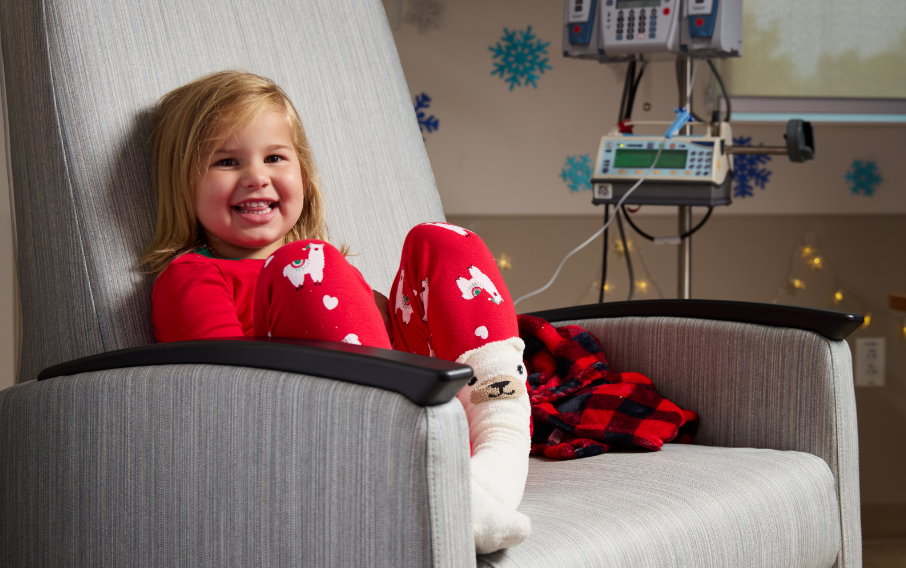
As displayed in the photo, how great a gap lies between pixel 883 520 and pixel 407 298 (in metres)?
1.75

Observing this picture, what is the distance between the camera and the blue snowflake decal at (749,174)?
210cm

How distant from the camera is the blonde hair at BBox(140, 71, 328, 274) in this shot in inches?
36.0

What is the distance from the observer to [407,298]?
35.1 inches

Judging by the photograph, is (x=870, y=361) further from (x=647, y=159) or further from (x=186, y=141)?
(x=186, y=141)

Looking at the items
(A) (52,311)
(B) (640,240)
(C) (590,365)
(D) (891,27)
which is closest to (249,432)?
(A) (52,311)

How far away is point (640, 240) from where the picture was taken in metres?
2.15

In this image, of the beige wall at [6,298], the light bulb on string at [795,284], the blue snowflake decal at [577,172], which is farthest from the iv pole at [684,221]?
the beige wall at [6,298]

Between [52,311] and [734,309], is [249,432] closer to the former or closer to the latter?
[52,311]

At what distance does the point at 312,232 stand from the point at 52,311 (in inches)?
13.4

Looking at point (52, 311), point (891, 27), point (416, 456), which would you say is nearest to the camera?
point (416, 456)

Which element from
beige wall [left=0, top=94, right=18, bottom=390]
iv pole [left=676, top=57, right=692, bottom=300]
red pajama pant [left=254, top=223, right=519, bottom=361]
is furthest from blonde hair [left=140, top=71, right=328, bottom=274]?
iv pole [left=676, top=57, right=692, bottom=300]

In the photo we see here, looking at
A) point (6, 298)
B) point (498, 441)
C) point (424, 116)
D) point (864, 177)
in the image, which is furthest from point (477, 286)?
point (864, 177)

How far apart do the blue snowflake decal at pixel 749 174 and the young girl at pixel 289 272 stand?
1401 mm

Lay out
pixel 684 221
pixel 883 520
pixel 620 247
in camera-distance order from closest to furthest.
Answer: pixel 684 221 → pixel 883 520 → pixel 620 247
